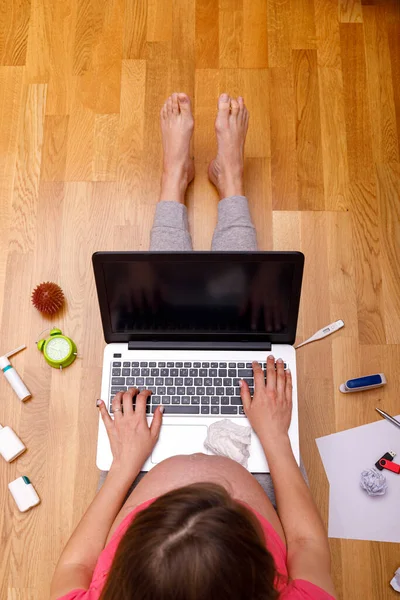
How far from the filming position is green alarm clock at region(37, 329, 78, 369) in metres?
1.26

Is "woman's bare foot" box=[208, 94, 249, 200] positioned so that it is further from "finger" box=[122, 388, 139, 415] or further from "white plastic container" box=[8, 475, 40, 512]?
"white plastic container" box=[8, 475, 40, 512]

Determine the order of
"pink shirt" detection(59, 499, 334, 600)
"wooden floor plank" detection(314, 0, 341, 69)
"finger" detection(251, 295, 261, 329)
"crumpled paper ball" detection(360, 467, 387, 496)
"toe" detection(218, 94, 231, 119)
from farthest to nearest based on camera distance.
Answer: "wooden floor plank" detection(314, 0, 341, 69)
"toe" detection(218, 94, 231, 119)
"crumpled paper ball" detection(360, 467, 387, 496)
"finger" detection(251, 295, 261, 329)
"pink shirt" detection(59, 499, 334, 600)

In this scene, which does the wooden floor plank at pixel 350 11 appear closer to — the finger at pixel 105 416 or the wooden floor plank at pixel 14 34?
the wooden floor plank at pixel 14 34

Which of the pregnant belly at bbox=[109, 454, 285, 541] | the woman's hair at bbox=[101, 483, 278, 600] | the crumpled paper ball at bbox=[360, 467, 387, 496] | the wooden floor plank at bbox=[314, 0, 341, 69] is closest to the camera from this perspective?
the woman's hair at bbox=[101, 483, 278, 600]

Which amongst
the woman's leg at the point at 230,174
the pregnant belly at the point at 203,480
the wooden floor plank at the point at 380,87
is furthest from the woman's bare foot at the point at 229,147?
the pregnant belly at the point at 203,480

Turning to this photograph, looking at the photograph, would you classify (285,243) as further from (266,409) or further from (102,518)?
(102,518)

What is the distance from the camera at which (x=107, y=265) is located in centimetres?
95

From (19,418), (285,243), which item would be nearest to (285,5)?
(285,243)

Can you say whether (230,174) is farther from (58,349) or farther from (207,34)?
(58,349)

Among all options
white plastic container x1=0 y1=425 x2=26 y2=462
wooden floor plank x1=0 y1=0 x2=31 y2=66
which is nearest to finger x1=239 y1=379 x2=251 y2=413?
white plastic container x1=0 y1=425 x2=26 y2=462

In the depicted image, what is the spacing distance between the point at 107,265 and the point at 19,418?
1.72 ft

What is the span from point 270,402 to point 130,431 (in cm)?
26

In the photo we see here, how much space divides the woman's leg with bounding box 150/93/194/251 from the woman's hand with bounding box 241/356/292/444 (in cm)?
35

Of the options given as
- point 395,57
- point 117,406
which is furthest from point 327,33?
point 117,406
